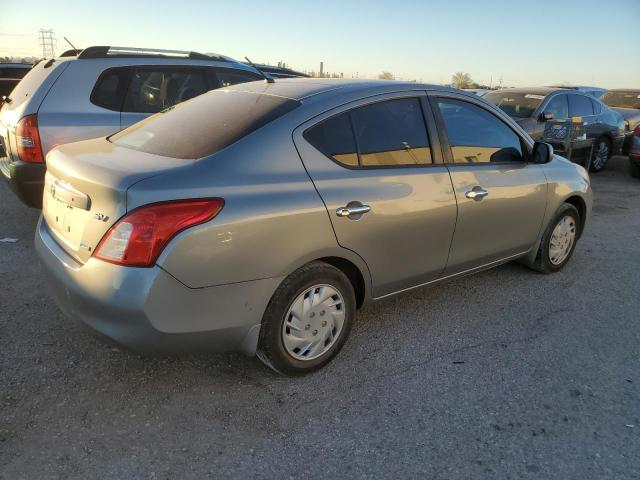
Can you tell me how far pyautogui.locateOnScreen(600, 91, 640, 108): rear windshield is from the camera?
13.6 meters

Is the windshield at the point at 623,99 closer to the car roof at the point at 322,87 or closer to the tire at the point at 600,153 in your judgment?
the tire at the point at 600,153

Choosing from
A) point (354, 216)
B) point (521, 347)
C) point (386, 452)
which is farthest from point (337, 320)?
point (521, 347)

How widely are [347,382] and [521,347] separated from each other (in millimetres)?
1223

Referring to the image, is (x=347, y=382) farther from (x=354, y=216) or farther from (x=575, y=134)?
(x=575, y=134)

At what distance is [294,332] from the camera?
286cm

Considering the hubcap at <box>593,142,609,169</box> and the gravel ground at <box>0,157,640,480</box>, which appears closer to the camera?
the gravel ground at <box>0,157,640,480</box>

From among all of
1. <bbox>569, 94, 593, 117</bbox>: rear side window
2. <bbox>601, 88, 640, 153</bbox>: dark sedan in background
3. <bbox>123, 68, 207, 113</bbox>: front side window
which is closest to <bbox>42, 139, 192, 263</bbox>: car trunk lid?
<bbox>123, 68, 207, 113</bbox>: front side window

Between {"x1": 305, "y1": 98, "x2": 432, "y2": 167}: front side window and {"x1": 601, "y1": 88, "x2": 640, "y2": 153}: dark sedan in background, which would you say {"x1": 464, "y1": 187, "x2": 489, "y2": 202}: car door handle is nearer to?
{"x1": 305, "y1": 98, "x2": 432, "y2": 167}: front side window

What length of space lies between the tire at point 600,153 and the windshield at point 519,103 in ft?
6.61

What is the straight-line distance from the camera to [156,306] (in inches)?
91.5

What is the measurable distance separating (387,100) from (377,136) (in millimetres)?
260

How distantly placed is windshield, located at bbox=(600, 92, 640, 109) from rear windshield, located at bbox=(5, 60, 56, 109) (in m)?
13.7

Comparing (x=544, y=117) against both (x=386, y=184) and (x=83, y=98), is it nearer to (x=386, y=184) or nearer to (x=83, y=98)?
(x=386, y=184)

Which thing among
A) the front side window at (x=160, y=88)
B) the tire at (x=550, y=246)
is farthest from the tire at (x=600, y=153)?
the front side window at (x=160, y=88)
